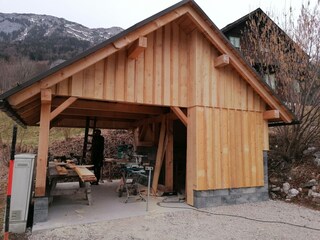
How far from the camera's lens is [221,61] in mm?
6688

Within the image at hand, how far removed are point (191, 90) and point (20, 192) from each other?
170 inches

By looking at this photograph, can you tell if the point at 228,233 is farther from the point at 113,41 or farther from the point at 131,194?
the point at 113,41

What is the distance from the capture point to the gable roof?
16.8ft

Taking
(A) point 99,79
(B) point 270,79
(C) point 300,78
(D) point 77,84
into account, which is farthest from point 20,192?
(B) point 270,79

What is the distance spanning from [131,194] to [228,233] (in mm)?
3561

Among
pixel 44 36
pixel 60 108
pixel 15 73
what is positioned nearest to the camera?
pixel 60 108

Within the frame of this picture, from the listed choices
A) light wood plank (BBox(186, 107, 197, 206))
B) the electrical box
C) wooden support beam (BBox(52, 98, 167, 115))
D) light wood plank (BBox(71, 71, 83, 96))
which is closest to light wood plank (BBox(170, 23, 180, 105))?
light wood plank (BBox(186, 107, 197, 206))

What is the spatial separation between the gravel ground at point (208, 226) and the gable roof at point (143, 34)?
8.41ft

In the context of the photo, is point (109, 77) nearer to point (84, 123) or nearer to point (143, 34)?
point (143, 34)

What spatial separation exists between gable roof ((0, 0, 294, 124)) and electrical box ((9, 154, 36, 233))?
1.10 metres

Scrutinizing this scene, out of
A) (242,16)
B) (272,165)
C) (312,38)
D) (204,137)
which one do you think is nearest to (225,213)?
(204,137)

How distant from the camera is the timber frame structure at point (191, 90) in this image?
18.7 ft

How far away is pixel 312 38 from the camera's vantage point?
30.0 ft

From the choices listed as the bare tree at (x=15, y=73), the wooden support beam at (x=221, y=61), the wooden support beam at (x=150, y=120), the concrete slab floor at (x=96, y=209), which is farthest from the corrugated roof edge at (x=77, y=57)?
the bare tree at (x=15, y=73)
